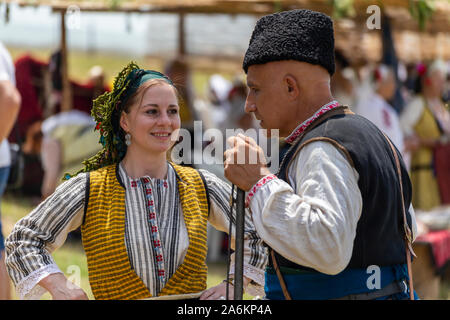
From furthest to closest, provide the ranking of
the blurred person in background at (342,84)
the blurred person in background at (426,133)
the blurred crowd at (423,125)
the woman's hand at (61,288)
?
the blurred person in background at (426,133)
the blurred crowd at (423,125)
the blurred person in background at (342,84)
the woman's hand at (61,288)

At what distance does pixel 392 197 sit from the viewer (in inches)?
91.7

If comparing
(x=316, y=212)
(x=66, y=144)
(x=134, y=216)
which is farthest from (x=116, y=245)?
(x=66, y=144)

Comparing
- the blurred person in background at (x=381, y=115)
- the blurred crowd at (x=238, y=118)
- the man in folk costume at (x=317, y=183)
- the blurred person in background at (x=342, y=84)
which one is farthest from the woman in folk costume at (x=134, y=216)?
the blurred person in background at (x=381, y=115)

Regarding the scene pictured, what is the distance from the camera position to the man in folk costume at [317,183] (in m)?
2.16

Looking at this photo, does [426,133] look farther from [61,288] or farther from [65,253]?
[61,288]

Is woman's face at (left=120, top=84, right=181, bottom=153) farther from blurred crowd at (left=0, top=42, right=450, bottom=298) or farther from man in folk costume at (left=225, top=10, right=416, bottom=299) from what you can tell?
blurred crowd at (left=0, top=42, right=450, bottom=298)

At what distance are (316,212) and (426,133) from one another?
672 cm

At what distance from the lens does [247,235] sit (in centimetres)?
293

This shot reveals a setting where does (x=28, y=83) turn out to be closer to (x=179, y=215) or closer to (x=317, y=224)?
(x=179, y=215)

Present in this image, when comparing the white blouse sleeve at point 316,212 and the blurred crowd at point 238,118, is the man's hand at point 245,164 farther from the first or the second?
the blurred crowd at point 238,118

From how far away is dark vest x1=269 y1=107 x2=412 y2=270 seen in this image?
2.23 meters

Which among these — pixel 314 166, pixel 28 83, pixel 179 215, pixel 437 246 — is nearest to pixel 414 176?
pixel 437 246

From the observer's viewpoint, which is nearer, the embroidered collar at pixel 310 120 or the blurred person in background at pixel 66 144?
the embroidered collar at pixel 310 120

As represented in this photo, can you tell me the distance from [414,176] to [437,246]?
2358 mm
